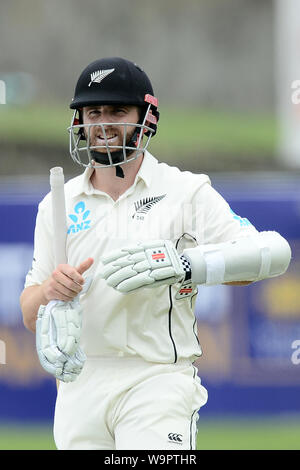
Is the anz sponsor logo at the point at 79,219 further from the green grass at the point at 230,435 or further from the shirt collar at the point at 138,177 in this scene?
the green grass at the point at 230,435

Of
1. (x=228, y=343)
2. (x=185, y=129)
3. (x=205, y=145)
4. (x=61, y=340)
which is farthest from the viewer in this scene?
(x=185, y=129)

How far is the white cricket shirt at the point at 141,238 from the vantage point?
3.37 m

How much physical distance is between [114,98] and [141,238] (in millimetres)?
496

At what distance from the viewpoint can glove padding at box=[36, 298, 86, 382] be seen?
3258 millimetres

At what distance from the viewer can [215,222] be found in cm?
344

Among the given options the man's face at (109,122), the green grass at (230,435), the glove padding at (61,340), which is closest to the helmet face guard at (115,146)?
the man's face at (109,122)

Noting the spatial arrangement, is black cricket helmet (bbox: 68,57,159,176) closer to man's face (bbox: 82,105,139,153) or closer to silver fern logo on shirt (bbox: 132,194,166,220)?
man's face (bbox: 82,105,139,153)

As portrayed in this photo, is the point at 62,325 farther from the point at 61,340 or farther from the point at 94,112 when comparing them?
the point at 94,112

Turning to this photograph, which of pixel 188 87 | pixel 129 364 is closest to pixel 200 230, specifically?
pixel 129 364

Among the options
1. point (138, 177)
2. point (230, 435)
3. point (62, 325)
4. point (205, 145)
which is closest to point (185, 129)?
point (205, 145)

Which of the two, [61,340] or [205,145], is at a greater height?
[205,145]

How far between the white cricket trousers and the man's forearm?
266 millimetres

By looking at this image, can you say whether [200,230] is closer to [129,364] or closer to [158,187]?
[158,187]

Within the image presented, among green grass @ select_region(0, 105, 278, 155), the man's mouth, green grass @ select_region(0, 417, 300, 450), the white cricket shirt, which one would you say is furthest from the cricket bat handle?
green grass @ select_region(0, 105, 278, 155)
